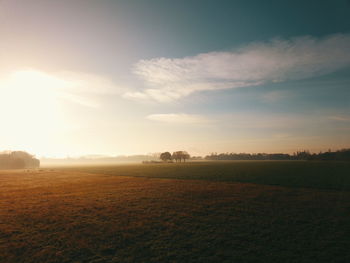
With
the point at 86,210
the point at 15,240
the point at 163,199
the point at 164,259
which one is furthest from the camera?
the point at 163,199

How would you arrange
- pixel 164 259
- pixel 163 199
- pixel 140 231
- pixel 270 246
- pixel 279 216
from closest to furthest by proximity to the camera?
1. pixel 164 259
2. pixel 270 246
3. pixel 140 231
4. pixel 279 216
5. pixel 163 199

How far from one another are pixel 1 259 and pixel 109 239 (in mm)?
5853

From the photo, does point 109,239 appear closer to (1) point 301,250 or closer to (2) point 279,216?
(1) point 301,250

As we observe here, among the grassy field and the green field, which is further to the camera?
the green field

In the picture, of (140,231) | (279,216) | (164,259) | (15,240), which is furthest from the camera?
(279,216)

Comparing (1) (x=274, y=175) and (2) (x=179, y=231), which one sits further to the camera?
(1) (x=274, y=175)

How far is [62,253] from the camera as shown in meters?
11.7

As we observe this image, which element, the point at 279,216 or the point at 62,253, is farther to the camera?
the point at 279,216

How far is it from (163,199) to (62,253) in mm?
14950

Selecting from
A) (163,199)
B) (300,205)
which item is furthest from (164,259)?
(300,205)

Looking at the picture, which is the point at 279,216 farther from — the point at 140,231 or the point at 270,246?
the point at 140,231

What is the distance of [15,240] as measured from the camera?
44.2ft

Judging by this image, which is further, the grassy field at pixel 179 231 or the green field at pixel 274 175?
the green field at pixel 274 175

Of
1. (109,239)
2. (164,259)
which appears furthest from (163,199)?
(164,259)
